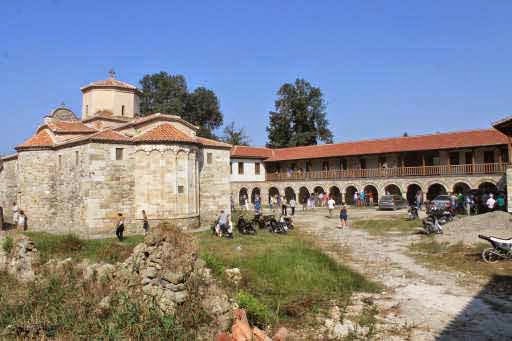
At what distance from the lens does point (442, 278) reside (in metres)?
11.9

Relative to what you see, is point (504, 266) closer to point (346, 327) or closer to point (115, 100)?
point (346, 327)

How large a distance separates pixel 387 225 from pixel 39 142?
67.7ft

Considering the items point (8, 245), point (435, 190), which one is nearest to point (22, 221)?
point (8, 245)

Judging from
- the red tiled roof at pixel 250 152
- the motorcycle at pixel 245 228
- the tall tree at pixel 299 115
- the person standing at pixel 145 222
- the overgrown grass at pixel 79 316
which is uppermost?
the tall tree at pixel 299 115

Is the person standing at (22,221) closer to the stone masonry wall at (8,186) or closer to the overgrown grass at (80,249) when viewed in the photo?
the overgrown grass at (80,249)

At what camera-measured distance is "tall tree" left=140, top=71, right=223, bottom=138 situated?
186 ft

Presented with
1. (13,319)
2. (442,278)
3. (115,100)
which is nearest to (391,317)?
(442,278)

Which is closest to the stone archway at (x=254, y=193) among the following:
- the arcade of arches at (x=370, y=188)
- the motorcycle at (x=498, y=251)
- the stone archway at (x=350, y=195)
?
the arcade of arches at (x=370, y=188)

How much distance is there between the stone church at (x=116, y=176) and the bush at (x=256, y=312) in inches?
474

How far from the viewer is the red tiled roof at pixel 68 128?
23.5 metres

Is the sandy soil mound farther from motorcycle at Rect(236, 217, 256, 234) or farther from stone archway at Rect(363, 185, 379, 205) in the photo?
stone archway at Rect(363, 185, 379, 205)

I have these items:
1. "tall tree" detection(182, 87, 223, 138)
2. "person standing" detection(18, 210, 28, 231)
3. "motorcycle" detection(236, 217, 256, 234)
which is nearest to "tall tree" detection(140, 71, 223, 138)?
"tall tree" detection(182, 87, 223, 138)

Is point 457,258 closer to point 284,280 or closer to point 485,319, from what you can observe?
point 485,319

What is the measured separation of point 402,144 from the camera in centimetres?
3478
